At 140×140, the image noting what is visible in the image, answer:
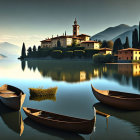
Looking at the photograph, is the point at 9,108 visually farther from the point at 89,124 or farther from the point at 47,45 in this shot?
the point at 47,45

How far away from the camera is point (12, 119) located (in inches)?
539

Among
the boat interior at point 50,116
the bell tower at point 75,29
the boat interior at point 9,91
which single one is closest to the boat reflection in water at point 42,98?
the boat interior at point 9,91

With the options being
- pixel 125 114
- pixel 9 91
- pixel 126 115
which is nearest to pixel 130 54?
pixel 125 114

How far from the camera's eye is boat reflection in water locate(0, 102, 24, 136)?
12062mm

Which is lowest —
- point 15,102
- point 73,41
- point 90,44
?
point 15,102

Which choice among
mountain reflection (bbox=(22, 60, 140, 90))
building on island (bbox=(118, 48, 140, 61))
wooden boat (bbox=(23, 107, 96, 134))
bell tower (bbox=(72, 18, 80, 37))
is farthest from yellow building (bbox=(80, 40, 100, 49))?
wooden boat (bbox=(23, 107, 96, 134))

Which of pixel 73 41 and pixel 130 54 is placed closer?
pixel 130 54

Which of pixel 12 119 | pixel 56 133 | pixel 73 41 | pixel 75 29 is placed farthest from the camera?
pixel 75 29

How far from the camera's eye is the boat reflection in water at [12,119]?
1206 cm

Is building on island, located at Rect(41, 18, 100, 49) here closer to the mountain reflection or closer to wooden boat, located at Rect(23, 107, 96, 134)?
the mountain reflection

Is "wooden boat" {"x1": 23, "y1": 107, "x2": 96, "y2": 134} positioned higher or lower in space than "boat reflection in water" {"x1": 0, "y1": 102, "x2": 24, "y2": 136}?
higher

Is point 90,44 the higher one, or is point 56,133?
point 90,44

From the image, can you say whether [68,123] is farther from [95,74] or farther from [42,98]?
[95,74]

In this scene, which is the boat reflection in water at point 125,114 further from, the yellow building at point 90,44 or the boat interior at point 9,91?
the yellow building at point 90,44
